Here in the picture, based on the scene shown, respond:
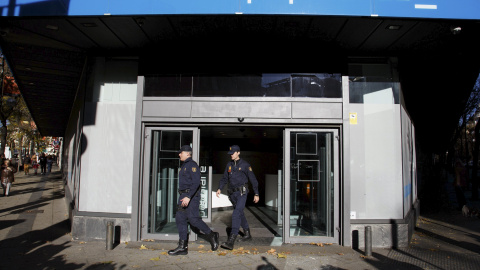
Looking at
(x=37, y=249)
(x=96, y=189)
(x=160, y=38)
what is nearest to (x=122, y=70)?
(x=160, y=38)

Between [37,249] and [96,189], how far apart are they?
1.40m

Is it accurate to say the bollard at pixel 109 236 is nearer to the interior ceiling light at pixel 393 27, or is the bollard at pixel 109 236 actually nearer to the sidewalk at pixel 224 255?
the sidewalk at pixel 224 255

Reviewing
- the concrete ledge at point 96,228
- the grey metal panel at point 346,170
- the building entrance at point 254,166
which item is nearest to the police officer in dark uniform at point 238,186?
the building entrance at point 254,166

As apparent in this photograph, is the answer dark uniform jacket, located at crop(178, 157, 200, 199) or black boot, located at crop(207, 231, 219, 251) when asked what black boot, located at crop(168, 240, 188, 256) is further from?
dark uniform jacket, located at crop(178, 157, 200, 199)

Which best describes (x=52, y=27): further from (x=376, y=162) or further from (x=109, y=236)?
(x=376, y=162)

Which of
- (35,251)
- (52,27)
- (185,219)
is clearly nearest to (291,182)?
(185,219)

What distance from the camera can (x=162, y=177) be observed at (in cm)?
684

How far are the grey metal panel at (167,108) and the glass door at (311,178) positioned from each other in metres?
2.00

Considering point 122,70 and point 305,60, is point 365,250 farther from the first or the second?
point 122,70

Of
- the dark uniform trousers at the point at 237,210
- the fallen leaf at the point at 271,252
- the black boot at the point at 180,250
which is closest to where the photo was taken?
the black boot at the point at 180,250

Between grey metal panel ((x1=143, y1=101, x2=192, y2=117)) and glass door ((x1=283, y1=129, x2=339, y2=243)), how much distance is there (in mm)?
1997

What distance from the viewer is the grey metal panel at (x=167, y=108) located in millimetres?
6625

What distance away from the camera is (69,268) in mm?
5094

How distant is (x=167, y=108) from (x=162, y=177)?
138 centimetres
